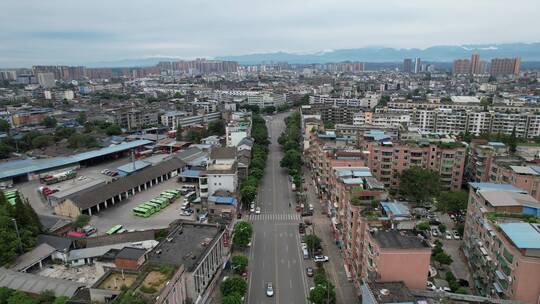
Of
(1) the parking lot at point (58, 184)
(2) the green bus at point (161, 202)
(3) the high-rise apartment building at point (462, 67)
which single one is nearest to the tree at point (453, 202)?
(2) the green bus at point (161, 202)

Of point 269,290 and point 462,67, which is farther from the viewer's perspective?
point 462,67

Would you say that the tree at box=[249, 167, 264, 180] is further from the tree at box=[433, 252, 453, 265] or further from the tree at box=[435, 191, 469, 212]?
the tree at box=[433, 252, 453, 265]

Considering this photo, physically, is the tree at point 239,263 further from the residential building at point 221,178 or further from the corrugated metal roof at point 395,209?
the residential building at point 221,178

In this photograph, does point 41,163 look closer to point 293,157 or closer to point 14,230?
point 14,230

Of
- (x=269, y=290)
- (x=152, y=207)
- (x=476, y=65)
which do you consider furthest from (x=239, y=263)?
(x=476, y=65)

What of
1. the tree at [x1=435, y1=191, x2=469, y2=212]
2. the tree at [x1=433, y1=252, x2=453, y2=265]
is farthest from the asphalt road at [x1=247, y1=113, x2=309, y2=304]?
the tree at [x1=435, y1=191, x2=469, y2=212]

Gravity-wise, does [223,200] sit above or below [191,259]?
below
